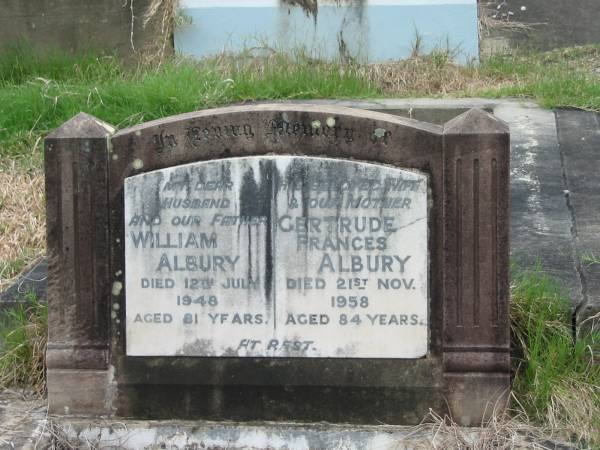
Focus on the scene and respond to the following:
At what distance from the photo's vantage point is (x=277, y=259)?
389cm

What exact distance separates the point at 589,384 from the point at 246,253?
4.63 ft

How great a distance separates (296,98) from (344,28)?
122cm

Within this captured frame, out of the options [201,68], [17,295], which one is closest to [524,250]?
[17,295]

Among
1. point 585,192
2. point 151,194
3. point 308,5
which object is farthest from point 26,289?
point 308,5

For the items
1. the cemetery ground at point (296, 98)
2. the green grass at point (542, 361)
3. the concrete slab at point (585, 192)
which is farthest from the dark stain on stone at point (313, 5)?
the green grass at point (542, 361)

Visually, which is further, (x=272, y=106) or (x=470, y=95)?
(x=470, y=95)

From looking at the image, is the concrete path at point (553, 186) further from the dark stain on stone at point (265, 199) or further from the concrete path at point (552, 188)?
the dark stain on stone at point (265, 199)

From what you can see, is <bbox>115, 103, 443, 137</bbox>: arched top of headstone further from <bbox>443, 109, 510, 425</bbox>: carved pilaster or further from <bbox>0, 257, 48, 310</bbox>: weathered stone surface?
<bbox>0, 257, 48, 310</bbox>: weathered stone surface

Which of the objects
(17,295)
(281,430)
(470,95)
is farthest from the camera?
(470,95)

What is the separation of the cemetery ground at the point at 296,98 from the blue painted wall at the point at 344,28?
17 centimetres

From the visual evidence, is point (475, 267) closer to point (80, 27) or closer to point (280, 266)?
point (280, 266)

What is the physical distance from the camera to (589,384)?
155 inches

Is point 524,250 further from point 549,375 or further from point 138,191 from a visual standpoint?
point 138,191

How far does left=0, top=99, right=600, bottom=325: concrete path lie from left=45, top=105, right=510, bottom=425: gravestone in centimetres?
66
